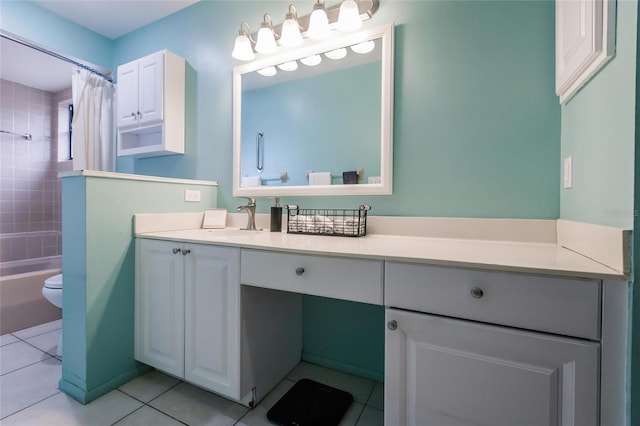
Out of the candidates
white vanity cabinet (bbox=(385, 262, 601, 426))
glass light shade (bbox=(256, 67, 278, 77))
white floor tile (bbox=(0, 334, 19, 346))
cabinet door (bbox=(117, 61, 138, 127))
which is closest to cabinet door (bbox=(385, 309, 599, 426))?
white vanity cabinet (bbox=(385, 262, 601, 426))

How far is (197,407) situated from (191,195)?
3.83ft

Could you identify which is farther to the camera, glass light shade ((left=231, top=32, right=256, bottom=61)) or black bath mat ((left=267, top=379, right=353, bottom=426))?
glass light shade ((left=231, top=32, right=256, bottom=61))

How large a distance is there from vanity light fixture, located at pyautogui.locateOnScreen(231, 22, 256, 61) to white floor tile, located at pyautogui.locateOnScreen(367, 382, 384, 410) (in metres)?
2.03

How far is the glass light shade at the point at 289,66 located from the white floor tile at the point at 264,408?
1.77 metres

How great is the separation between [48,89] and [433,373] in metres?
4.75

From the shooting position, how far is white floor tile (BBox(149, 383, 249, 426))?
48.1 inches

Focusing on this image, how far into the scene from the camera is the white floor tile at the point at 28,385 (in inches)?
50.5

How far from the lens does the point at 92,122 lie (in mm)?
2340

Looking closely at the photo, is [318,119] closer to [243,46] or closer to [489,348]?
[243,46]

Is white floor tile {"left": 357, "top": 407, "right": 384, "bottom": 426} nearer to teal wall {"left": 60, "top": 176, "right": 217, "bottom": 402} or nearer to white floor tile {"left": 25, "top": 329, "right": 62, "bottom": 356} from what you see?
teal wall {"left": 60, "top": 176, "right": 217, "bottom": 402}

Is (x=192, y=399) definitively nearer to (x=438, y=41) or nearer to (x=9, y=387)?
(x=9, y=387)

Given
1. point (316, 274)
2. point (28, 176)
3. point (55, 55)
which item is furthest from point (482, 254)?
point (28, 176)

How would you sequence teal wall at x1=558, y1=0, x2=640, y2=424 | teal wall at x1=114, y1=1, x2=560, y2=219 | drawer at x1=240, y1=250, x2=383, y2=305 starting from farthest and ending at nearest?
teal wall at x1=114, y1=1, x2=560, y2=219, drawer at x1=240, y1=250, x2=383, y2=305, teal wall at x1=558, y1=0, x2=640, y2=424

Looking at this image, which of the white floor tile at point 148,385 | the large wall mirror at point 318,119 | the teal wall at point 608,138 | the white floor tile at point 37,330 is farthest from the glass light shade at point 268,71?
the white floor tile at point 37,330
